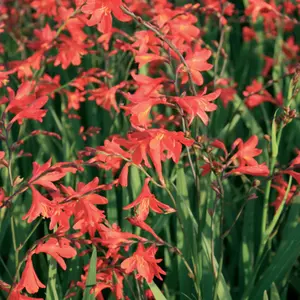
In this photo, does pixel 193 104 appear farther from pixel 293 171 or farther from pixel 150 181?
pixel 150 181

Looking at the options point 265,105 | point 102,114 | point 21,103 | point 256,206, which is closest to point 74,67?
point 102,114

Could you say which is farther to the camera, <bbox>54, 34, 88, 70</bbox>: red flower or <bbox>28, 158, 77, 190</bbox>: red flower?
<bbox>54, 34, 88, 70</bbox>: red flower

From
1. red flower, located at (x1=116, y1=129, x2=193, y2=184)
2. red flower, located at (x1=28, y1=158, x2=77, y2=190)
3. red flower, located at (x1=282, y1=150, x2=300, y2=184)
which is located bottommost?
red flower, located at (x1=282, y1=150, x2=300, y2=184)

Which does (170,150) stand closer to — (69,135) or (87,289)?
(87,289)

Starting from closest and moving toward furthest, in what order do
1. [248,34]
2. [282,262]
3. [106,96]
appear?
[282,262], [106,96], [248,34]

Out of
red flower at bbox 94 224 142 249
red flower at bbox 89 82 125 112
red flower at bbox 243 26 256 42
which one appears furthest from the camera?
red flower at bbox 243 26 256 42

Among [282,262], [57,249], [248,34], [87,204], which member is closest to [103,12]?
[87,204]

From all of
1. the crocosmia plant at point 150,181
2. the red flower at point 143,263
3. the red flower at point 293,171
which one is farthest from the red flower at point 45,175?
the red flower at point 293,171

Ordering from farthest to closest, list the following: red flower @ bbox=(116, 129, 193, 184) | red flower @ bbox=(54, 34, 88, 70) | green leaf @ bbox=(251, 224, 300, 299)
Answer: red flower @ bbox=(54, 34, 88, 70) → green leaf @ bbox=(251, 224, 300, 299) → red flower @ bbox=(116, 129, 193, 184)

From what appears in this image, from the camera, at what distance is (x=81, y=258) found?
2094 millimetres

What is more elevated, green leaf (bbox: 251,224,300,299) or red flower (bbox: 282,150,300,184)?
red flower (bbox: 282,150,300,184)

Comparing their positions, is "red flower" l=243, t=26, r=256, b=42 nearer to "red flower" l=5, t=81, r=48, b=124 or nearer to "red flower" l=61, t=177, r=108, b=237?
"red flower" l=5, t=81, r=48, b=124

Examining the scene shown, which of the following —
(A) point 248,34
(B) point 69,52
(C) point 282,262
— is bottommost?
(C) point 282,262

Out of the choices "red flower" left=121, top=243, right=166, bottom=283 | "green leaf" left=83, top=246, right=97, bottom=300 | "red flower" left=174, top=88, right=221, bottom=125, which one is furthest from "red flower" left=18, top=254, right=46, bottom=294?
"red flower" left=174, top=88, right=221, bottom=125
